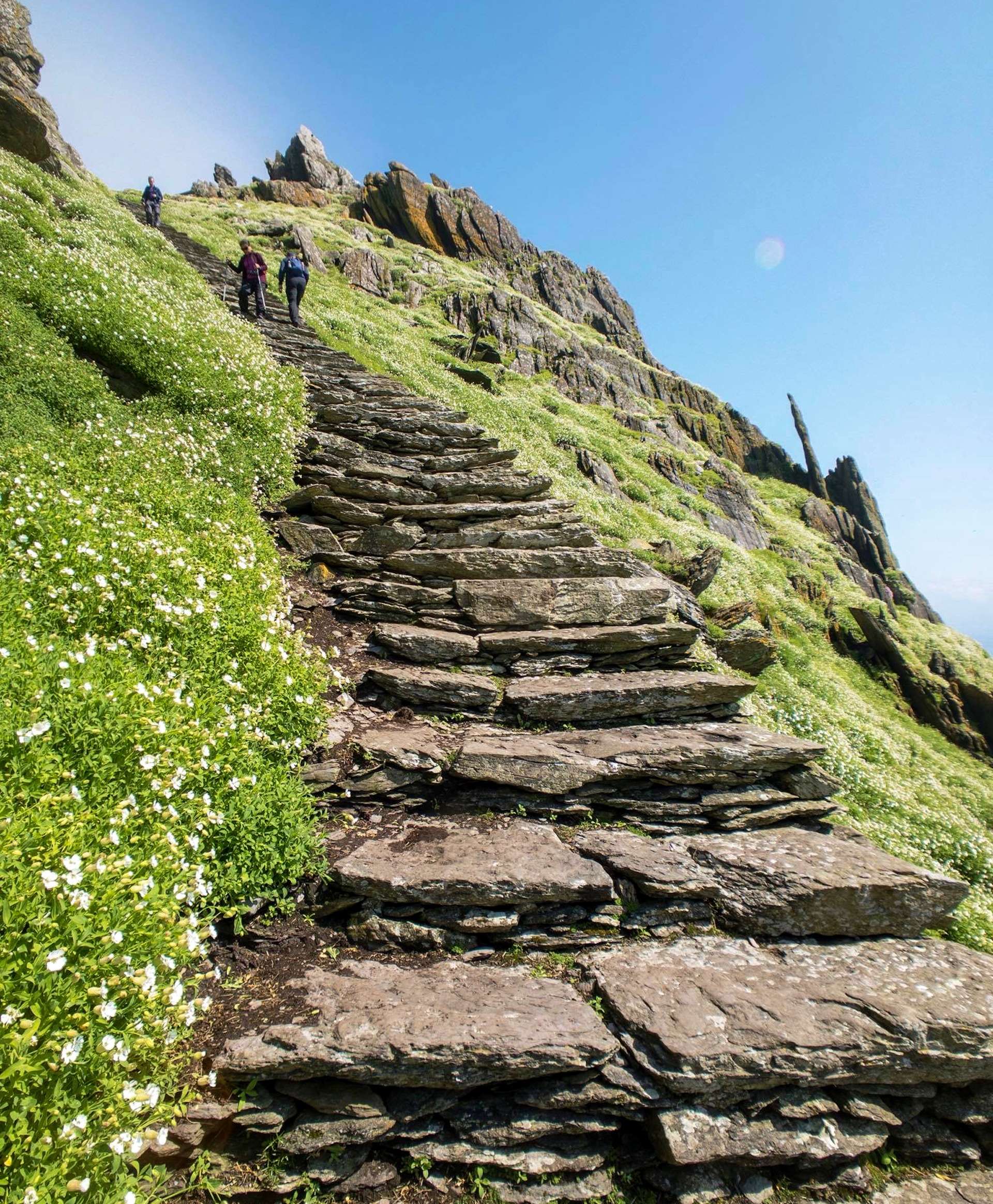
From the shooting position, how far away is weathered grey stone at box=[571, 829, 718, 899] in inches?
214

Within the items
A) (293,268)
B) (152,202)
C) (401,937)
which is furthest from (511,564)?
(152,202)

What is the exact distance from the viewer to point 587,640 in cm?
849

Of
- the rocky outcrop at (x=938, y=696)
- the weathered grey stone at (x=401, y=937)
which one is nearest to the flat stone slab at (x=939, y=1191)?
the weathered grey stone at (x=401, y=937)

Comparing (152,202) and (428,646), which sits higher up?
(152,202)

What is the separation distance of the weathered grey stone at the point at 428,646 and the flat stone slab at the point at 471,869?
2822 millimetres

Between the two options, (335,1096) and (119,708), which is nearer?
(335,1096)

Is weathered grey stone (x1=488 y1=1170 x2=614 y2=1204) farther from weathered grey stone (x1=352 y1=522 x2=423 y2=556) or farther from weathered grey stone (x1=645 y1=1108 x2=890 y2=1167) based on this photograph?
weathered grey stone (x1=352 y1=522 x2=423 y2=556)

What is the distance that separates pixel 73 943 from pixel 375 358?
2185 cm

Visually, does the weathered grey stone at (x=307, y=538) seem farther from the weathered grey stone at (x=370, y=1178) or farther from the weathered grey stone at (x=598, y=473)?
the weathered grey stone at (x=598, y=473)

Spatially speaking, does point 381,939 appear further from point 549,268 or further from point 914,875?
point 549,268

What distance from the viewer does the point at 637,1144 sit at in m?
4.10

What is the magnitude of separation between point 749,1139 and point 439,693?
505 centimetres

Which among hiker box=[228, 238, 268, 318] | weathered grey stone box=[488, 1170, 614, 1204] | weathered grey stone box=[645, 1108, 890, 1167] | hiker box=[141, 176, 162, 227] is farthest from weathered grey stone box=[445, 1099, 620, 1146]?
hiker box=[141, 176, 162, 227]

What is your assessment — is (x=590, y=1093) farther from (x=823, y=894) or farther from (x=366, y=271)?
(x=366, y=271)
